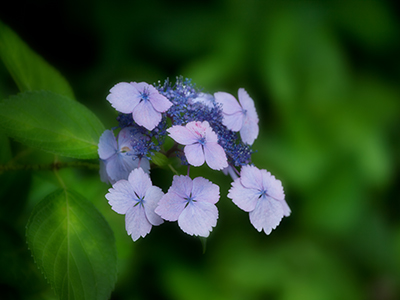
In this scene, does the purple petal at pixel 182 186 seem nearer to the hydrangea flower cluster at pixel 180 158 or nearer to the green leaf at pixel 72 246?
the hydrangea flower cluster at pixel 180 158

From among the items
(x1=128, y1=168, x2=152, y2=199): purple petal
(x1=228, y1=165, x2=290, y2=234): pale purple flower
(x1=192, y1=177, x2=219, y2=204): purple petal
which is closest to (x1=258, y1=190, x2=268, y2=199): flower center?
(x1=228, y1=165, x2=290, y2=234): pale purple flower

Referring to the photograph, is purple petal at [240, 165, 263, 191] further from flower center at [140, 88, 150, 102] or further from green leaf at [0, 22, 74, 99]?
green leaf at [0, 22, 74, 99]

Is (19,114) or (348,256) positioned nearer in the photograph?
(19,114)

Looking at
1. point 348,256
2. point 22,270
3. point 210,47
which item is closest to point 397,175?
point 348,256

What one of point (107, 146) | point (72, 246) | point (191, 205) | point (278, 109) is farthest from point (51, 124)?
point (278, 109)

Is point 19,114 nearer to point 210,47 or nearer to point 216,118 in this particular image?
point 216,118

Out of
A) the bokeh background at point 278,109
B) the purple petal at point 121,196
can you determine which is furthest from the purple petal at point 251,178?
the bokeh background at point 278,109

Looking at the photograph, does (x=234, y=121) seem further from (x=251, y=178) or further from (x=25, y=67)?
(x=25, y=67)
